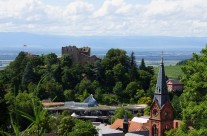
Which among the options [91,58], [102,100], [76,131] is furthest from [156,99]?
[91,58]

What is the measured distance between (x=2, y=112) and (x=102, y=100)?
166ft

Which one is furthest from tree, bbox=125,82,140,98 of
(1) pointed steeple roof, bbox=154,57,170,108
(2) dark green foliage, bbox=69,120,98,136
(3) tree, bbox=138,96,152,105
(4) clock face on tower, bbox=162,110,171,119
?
(2) dark green foliage, bbox=69,120,98,136

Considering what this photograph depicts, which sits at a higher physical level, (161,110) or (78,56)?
(78,56)

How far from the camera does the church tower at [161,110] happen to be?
124ft

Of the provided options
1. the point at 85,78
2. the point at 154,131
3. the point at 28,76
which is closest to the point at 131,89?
the point at 85,78

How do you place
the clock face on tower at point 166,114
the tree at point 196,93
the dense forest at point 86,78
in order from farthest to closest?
the dense forest at point 86,78
the clock face on tower at point 166,114
the tree at point 196,93

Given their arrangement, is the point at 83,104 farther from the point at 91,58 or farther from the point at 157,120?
the point at 157,120

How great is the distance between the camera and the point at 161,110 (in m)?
38.0

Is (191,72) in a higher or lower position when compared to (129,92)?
higher

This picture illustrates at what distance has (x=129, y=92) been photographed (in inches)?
2589

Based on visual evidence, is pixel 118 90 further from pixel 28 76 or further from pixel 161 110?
pixel 161 110

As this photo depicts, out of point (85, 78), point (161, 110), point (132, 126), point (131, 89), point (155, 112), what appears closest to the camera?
point (161, 110)

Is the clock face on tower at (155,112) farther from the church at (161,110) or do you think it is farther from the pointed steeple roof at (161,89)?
the pointed steeple roof at (161,89)

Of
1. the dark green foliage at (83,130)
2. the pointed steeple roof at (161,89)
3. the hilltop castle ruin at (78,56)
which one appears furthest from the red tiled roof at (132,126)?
the hilltop castle ruin at (78,56)
